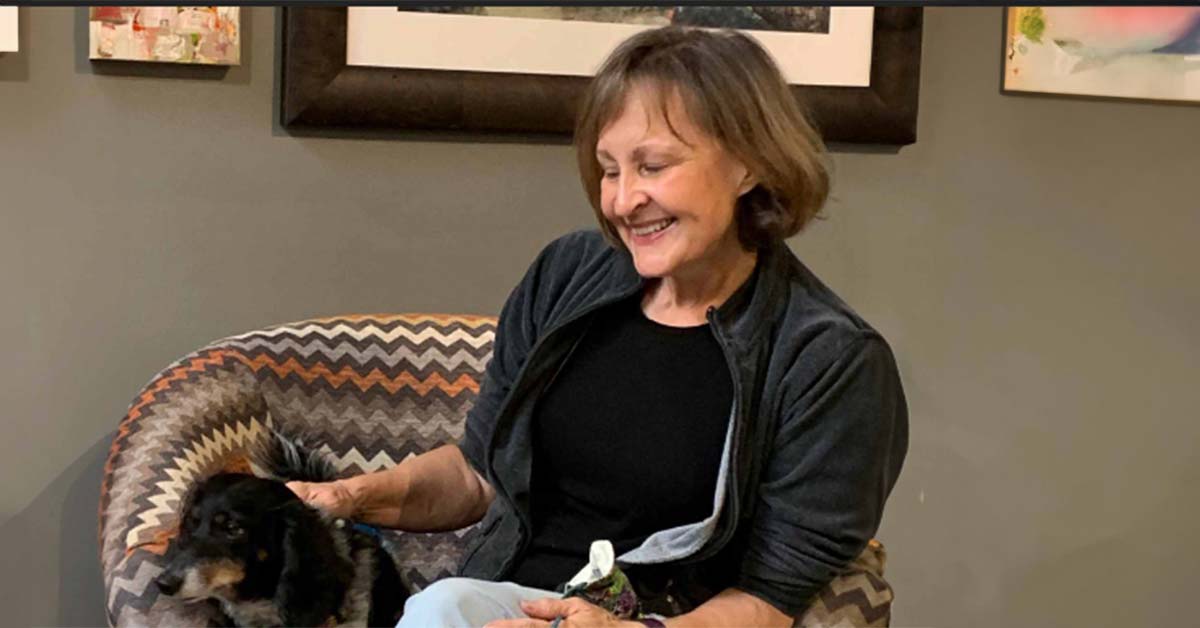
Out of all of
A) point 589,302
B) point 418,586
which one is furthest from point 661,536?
point 418,586

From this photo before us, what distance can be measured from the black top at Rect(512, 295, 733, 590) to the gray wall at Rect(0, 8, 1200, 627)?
2.22ft

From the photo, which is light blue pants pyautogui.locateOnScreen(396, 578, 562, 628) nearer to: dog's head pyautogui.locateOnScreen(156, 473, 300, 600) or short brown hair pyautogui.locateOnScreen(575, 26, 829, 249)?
dog's head pyautogui.locateOnScreen(156, 473, 300, 600)

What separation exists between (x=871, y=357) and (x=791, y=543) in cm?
23

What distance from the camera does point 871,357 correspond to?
1569mm

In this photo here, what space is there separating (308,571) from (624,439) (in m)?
0.41

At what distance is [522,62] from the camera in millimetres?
2232

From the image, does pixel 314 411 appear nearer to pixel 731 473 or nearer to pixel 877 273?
pixel 731 473

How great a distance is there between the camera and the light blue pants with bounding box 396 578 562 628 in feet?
4.80

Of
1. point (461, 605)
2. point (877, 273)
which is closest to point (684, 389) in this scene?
point (461, 605)

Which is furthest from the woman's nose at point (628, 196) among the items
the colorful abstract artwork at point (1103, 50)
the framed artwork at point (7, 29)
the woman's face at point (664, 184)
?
the colorful abstract artwork at point (1103, 50)

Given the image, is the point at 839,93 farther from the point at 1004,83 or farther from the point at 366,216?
the point at 366,216

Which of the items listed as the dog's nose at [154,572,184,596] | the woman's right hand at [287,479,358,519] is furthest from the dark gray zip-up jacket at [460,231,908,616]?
the dog's nose at [154,572,184,596]

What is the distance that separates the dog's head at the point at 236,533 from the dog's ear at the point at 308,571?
11mm

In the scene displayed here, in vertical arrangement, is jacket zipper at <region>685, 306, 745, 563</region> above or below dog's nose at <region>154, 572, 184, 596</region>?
above
